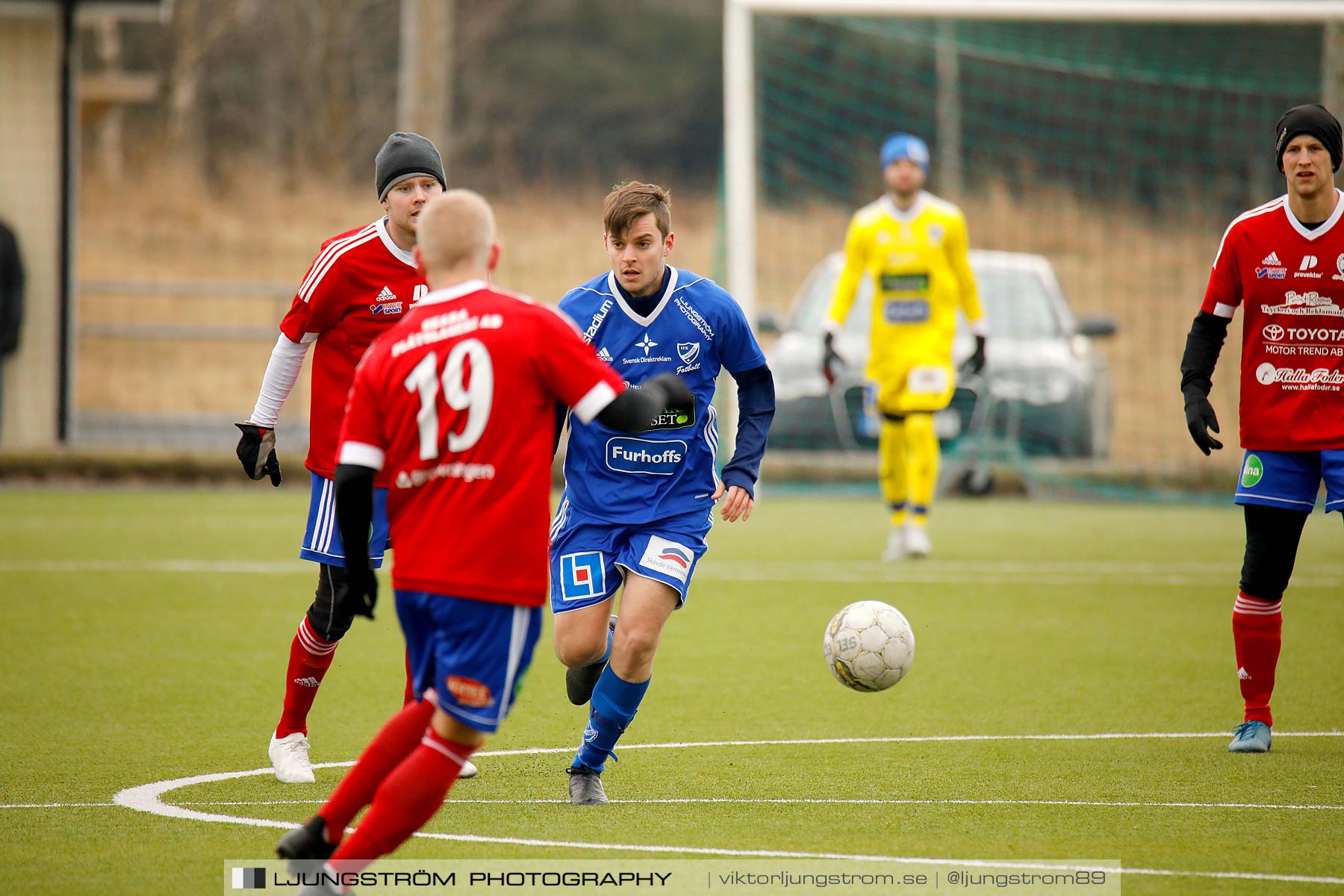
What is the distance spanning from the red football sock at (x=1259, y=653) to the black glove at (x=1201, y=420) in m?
0.58

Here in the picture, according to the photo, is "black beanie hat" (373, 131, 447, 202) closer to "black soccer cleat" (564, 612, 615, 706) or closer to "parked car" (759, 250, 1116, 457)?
"black soccer cleat" (564, 612, 615, 706)

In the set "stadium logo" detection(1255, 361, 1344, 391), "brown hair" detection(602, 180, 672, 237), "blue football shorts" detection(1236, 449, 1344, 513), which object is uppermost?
"brown hair" detection(602, 180, 672, 237)

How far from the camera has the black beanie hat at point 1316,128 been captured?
556 cm

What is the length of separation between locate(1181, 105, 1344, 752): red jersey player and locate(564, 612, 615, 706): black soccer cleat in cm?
223

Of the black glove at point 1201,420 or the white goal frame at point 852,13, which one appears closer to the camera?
the black glove at point 1201,420

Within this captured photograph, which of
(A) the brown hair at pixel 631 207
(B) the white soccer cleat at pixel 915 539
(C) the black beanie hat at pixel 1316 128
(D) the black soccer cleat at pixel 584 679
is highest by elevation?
(C) the black beanie hat at pixel 1316 128

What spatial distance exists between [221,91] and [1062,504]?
79.7ft

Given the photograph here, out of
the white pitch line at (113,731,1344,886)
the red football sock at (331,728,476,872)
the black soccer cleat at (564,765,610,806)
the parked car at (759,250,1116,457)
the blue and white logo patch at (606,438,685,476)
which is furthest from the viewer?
the parked car at (759,250,1116,457)

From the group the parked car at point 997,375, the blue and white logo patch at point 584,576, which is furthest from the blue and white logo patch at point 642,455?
the parked car at point 997,375

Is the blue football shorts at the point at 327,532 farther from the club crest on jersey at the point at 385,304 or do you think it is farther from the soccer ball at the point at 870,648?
the soccer ball at the point at 870,648

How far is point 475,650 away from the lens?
12.2ft

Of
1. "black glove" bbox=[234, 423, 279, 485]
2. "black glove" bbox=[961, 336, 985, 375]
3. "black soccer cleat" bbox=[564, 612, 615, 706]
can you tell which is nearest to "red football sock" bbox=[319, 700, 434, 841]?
"black soccer cleat" bbox=[564, 612, 615, 706]

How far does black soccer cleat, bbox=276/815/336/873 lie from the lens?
11.9 ft

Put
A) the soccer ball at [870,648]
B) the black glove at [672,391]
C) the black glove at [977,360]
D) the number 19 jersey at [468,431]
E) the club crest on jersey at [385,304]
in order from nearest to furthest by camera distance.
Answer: the number 19 jersey at [468,431] → the black glove at [672,391] → the club crest on jersey at [385,304] → the soccer ball at [870,648] → the black glove at [977,360]
